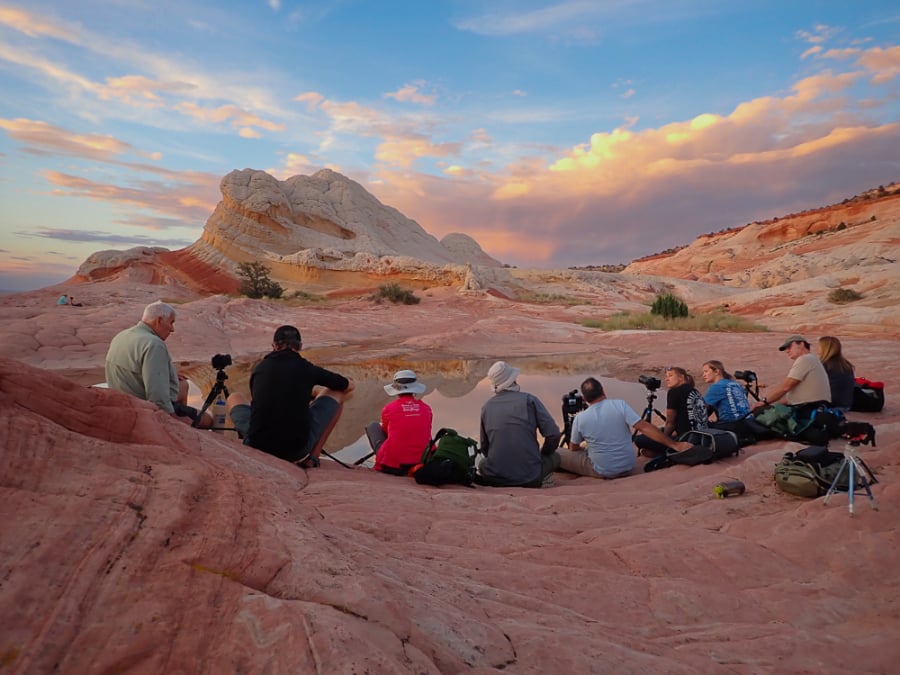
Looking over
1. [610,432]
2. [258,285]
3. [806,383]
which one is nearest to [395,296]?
[258,285]

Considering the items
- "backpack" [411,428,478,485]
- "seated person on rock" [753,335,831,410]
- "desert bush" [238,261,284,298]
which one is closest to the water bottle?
"backpack" [411,428,478,485]

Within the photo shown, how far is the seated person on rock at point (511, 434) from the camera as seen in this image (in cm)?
580

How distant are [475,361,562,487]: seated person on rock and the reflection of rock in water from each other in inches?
117

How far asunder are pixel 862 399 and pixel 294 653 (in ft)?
28.7

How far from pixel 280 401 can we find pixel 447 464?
1.71 metres

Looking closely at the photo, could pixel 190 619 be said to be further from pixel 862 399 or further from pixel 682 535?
pixel 862 399

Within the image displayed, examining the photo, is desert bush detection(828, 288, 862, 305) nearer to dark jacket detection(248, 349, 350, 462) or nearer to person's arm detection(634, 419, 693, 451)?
person's arm detection(634, 419, 693, 451)

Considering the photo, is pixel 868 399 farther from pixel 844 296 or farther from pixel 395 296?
pixel 395 296

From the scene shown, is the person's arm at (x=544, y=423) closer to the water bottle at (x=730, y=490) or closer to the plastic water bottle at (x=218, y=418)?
the water bottle at (x=730, y=490)

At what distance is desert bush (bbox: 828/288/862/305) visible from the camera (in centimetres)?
2406

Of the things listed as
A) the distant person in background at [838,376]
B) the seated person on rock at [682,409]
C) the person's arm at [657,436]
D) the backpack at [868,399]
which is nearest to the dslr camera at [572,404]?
the seated person on rock at [682,409]

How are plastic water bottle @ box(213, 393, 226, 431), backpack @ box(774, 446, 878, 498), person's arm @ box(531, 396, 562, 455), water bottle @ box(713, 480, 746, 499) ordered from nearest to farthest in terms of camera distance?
backpack @ box(774, 446, 878, 498), water bottle @ box(713, 480, 746, 499), person's arm @ box(531, 396, 562, 455), plastic water bottle @ box(213, 393, 226, 431)

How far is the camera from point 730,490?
4.70 m

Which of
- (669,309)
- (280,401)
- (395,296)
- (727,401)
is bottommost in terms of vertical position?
(727,401)
